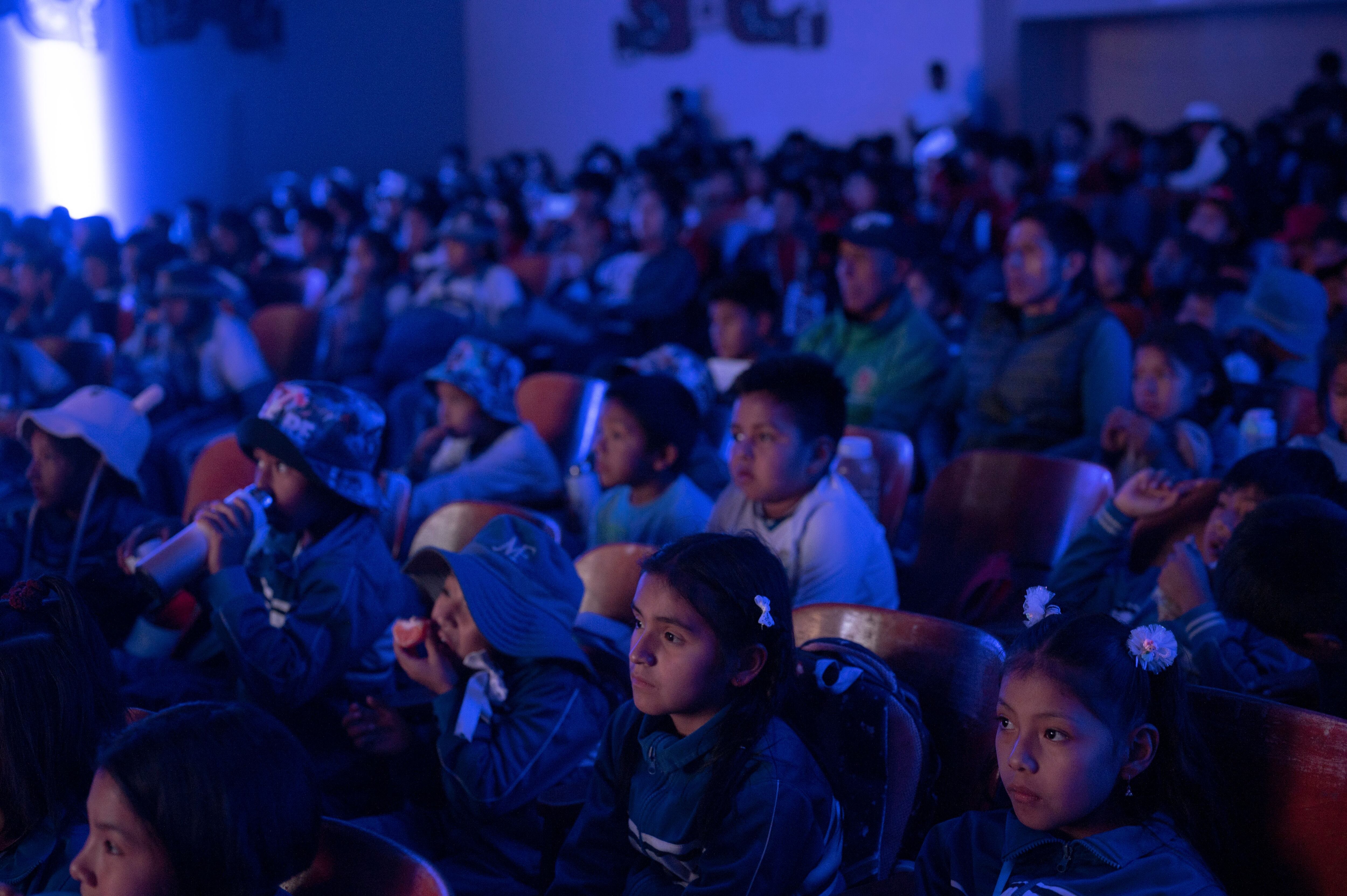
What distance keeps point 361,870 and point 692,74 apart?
42.0ft

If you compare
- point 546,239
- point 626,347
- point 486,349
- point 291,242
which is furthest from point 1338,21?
point 486,349

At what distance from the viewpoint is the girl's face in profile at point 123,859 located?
1171mm

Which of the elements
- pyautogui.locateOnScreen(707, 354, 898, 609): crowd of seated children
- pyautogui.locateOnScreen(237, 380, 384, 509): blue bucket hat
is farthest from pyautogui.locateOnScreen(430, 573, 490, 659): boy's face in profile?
pyautogui.locateOnScreen(707, 354, 898, 609): crowd of seated children

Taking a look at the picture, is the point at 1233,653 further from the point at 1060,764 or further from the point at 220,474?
the point at 220,474

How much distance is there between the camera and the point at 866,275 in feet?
12.3

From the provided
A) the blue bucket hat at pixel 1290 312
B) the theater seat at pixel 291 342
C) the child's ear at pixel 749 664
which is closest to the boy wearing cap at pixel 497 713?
the child's ear at pixel 749 664

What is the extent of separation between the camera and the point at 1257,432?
2883mm

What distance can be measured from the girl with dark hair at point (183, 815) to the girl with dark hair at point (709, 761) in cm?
48

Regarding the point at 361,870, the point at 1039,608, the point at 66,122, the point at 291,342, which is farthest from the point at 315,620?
the point at 66,122

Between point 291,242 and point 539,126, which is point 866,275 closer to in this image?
point 291,242

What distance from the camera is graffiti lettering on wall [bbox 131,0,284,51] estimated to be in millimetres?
10891

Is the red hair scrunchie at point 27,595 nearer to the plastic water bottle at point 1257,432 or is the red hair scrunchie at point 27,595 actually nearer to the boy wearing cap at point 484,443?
the boy wearing cap at point 484,443

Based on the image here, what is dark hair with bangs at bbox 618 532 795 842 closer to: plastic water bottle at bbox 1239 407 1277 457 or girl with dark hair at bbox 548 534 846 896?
girl with dark hair at bbox 548 534 846 896

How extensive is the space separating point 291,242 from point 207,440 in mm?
5168
